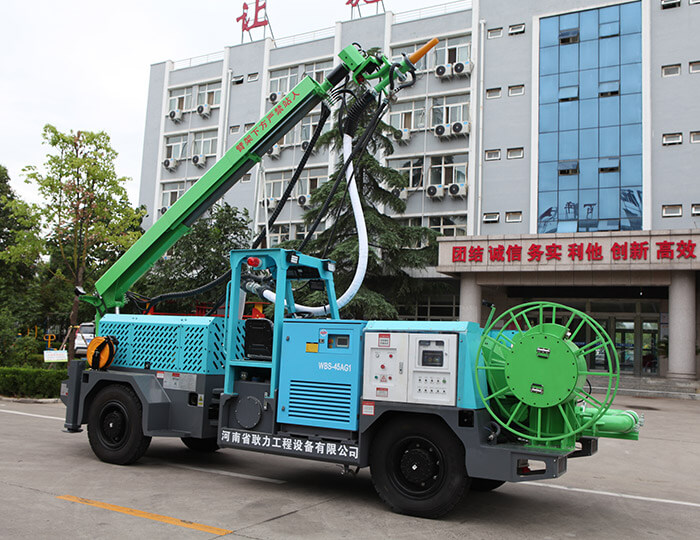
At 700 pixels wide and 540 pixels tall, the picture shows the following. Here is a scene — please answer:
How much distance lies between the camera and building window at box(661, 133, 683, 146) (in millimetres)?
27500

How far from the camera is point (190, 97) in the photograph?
136ft

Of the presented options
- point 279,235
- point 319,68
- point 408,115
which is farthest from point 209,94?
point 408,115

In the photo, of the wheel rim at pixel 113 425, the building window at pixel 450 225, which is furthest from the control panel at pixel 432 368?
the building window at pixel 450 225

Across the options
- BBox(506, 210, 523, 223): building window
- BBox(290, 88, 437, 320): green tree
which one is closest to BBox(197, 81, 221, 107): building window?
BBox(290, 88, 437, 320): green tree

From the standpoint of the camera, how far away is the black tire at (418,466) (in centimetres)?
602

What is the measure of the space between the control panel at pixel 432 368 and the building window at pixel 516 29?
28.9 m

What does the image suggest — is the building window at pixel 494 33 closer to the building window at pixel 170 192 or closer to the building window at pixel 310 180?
the building window at pixel 310 180

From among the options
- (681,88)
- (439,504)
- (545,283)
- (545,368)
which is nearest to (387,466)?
(439,504)

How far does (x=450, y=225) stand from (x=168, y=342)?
81.7 ft

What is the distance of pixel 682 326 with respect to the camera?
23.8 meters

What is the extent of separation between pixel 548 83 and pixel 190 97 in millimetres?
23092

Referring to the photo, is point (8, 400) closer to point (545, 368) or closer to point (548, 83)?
point (545, 368)

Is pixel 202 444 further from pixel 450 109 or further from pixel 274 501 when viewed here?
pixel 450 109

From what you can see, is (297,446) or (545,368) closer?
(545,368)
